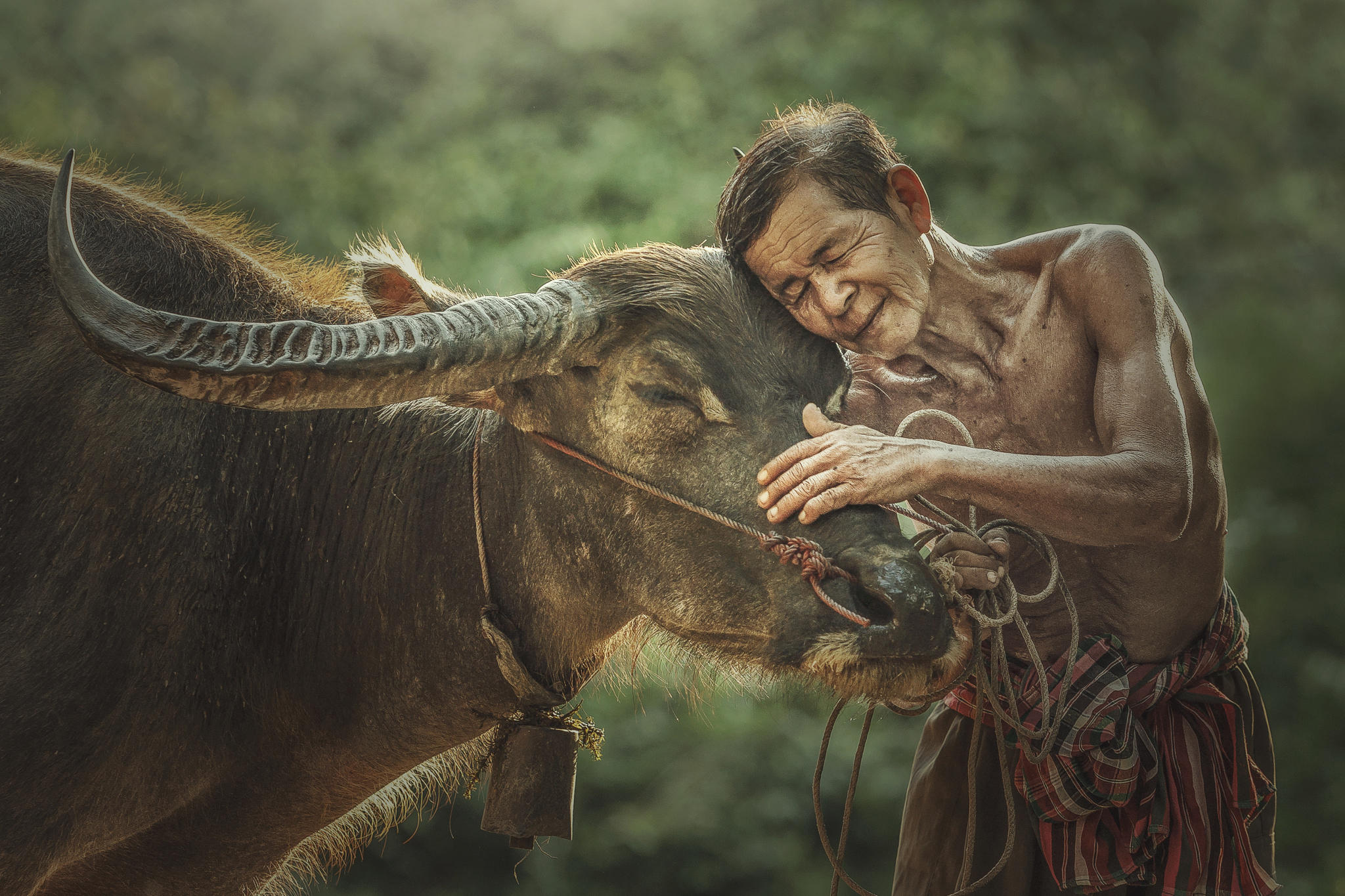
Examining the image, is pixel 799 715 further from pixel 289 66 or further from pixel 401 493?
pixel 289 66

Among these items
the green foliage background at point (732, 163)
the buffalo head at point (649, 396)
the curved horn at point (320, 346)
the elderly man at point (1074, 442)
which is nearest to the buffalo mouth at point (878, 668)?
the buffalo head at point (649, 396)

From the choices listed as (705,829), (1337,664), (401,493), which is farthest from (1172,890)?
(1337,664)

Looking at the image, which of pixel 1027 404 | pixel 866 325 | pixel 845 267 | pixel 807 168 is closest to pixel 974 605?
pixel 1027 404

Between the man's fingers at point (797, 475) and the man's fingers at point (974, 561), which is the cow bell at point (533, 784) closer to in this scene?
the man's fingers at point (797, 475)

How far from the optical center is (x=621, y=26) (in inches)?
334

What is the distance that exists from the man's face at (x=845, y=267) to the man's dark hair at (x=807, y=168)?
0.02 metres

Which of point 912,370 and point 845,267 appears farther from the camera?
point 912,370

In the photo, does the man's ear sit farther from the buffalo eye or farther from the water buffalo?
the buffalo eye

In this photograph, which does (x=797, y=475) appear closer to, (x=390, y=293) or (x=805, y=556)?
(x=805, y=556)

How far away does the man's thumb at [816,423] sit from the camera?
7.02 feet

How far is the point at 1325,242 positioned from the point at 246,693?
28.1 ft

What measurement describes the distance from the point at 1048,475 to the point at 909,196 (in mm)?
747

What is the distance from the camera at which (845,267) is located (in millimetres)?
2309

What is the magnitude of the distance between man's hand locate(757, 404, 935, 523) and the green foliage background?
15.9 feet
